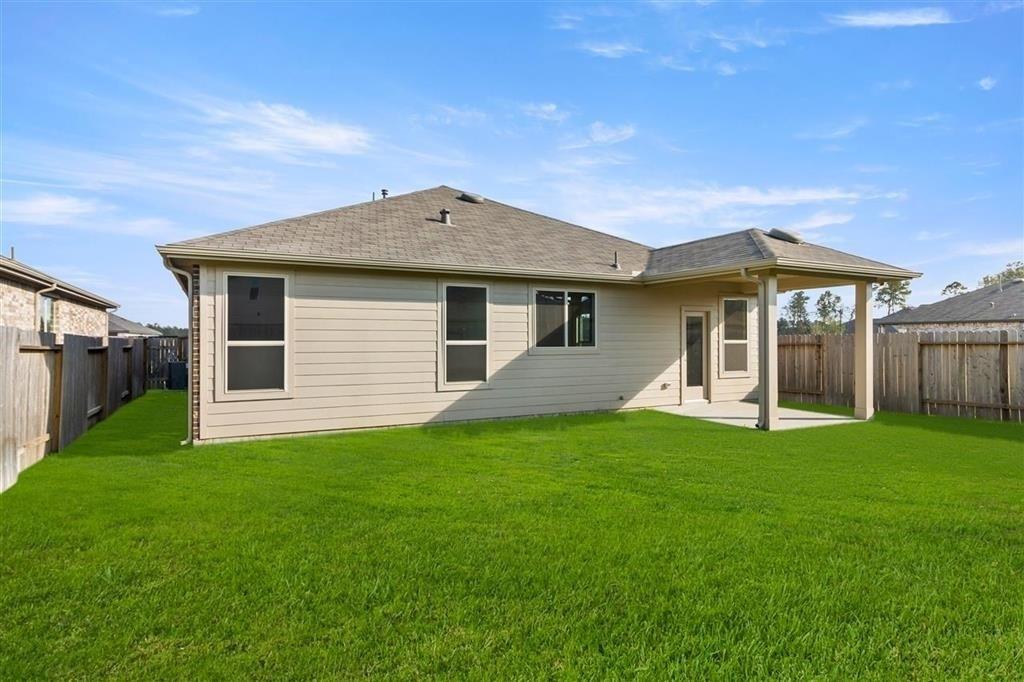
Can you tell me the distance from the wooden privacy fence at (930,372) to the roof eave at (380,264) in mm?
5277

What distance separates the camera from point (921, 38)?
9.30m

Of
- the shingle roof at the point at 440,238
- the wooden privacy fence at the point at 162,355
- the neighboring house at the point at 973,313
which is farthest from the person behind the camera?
the neighboring house at the point at 973,313

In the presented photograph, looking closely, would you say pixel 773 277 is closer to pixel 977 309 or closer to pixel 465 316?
pixel 465 316

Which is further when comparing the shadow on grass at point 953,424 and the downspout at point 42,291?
the downspout at point 42,291

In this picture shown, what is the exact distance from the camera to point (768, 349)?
29.0 feet

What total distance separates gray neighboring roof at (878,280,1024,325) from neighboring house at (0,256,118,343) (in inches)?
1282

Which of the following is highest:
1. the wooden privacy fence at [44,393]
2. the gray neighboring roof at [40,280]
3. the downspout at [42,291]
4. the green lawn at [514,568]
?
the gray neighboring roof at [40,280]

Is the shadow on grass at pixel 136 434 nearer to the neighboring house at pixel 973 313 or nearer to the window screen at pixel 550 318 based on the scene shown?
the window screen at pixel 550 318

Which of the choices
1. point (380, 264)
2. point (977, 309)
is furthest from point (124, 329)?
point (977, 309)

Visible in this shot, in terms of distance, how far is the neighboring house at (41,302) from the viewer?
41.7 feet

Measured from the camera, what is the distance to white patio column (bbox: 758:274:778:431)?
8758mm

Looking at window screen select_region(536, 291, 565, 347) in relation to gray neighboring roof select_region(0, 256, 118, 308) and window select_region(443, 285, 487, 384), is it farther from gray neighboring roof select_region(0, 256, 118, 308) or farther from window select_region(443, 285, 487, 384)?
gray neighboring roof select_region(0, 256, 118, 308)

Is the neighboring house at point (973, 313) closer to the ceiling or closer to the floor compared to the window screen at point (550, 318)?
closer to the ceiling

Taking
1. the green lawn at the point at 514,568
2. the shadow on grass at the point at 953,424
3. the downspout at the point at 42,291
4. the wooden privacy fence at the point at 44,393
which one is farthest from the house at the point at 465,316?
the downspout at the point at 42,291
